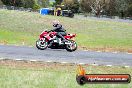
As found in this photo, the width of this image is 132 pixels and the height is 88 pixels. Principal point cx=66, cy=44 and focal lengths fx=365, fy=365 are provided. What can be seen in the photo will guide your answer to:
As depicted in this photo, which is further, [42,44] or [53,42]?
[42,44]

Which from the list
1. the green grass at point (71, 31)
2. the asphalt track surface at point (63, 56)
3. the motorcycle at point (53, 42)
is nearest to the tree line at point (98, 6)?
the green grass at point (71, 31)

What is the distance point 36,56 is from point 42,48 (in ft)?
7.33

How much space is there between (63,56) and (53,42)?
1497 millimetres

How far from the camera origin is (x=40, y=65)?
1752cm

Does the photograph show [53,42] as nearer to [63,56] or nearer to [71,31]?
[63,56]

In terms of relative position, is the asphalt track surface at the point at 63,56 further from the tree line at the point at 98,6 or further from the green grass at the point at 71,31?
the tree line at the point at 98,6

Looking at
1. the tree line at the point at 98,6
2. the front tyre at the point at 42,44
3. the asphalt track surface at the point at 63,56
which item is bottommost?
the tree line at the point at 98,6

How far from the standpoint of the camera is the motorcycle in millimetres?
21641

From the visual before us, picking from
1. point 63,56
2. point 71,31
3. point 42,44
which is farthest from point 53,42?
point 71,31

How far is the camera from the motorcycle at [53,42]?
852 inches

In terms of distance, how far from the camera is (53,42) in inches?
862

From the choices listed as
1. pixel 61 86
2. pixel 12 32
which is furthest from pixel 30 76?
pixel 12 32

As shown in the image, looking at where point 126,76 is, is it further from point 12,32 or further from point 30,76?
point 12,32

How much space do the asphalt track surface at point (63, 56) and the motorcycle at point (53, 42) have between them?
1.00 feet
